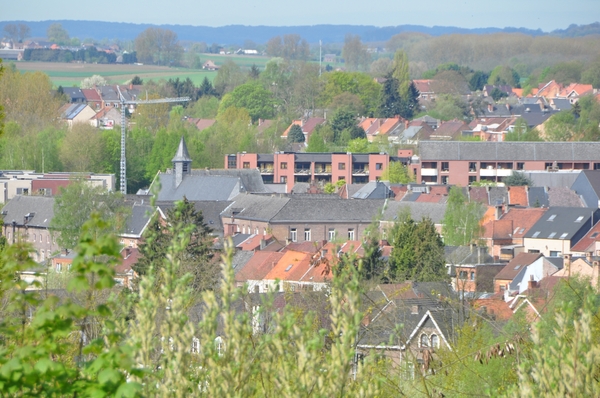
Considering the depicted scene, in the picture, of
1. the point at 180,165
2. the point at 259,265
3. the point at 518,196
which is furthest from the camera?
the point at 180,165

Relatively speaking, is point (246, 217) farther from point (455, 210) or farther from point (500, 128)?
point (500, 128)

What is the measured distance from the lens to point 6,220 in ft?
151

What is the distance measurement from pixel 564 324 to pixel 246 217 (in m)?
40.8

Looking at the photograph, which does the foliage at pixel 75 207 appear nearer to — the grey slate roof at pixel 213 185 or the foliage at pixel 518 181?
the grey slate roof at pixel 213 185

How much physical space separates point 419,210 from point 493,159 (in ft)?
61.2

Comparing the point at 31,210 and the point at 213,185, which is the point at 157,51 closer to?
the point at 213,185

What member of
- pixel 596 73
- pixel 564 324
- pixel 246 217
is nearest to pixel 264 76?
pixel 596 73

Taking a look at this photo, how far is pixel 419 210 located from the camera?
44.9 metres

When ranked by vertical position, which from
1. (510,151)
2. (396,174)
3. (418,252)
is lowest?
(396,174)

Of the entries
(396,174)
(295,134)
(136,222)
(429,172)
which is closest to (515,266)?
(136,222)

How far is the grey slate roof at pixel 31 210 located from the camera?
1784 inches

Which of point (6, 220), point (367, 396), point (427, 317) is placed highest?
point (367, 396)

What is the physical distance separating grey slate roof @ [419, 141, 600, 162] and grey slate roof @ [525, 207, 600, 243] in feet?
74.0

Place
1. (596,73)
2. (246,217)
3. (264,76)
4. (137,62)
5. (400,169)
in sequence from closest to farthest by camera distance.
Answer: (246,217) → (400,169) → (264,76) → (596,73) → (137,62)
